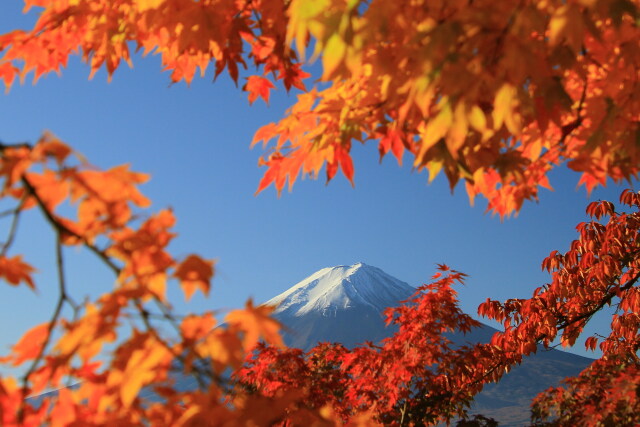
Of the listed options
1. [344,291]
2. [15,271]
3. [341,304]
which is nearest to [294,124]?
[15,271]

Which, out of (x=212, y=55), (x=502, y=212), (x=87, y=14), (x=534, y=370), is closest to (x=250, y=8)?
(x=212, y=55)

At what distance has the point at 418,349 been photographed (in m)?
7.40

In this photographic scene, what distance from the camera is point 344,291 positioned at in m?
129

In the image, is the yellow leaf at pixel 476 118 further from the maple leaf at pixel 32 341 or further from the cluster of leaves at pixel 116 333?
the maple leaf at pixel 32 341

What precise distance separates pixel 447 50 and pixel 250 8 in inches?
69.7

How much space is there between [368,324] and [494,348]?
342ft

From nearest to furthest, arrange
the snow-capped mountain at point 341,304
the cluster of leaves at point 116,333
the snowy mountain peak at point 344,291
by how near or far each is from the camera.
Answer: the cluster of leaves at point 116,333 → the snow-capped mountain at point 341,304 → the snowy mountain peak at point 344,291

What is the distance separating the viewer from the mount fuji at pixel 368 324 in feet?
280

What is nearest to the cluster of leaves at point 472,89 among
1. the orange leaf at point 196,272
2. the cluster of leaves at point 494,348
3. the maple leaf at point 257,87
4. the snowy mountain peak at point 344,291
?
the orange leaf at point 196,272

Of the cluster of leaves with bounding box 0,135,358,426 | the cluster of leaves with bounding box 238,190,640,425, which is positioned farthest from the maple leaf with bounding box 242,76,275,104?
the cluster of leaves with bounding box 238,190,640,425

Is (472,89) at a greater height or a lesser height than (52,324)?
greater

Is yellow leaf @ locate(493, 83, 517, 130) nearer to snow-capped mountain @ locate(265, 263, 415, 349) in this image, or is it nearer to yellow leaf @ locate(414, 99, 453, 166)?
yellow leaf @ locate(414, 99, 453, 166)

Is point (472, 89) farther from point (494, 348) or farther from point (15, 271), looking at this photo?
point (494, 348)

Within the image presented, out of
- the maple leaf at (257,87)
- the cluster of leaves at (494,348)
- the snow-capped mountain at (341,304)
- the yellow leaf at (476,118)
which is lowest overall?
the cluster of leaves at (494,348)
